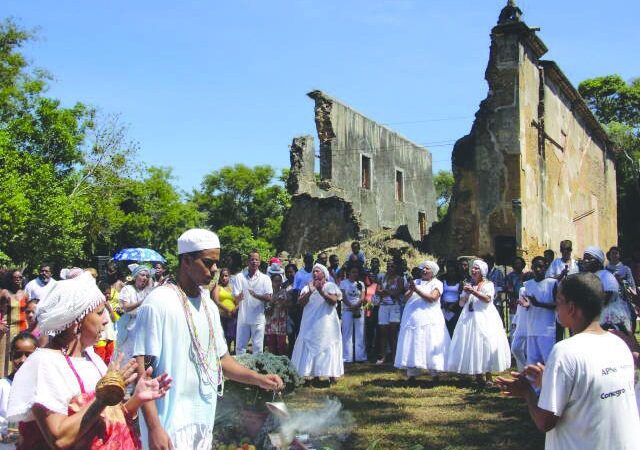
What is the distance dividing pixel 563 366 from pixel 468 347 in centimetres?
750

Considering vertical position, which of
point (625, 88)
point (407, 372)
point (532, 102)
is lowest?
point (407, 372)

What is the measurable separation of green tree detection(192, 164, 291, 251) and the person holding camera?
48713mm

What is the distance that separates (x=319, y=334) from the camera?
11.5 m

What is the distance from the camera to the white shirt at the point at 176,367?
3.80 m

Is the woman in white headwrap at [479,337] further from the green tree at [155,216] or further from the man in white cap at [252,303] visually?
the green tree at [155,216]

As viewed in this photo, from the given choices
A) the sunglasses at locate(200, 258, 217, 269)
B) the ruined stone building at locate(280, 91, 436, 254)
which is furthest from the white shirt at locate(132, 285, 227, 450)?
the ruined stone building at locate(280, 91, 436, 254)

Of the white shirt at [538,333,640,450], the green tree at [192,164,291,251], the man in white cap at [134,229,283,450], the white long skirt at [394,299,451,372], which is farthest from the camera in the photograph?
the green tree at [192,164,291,251]

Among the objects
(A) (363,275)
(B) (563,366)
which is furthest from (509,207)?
(B) (563,366)

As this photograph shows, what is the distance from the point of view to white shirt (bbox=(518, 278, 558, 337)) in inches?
400

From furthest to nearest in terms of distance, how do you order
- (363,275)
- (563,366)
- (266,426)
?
(363,275), (266,426), (563,366)

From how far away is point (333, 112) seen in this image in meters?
31.6

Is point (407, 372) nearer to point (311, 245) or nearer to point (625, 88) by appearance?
point (311, 245)

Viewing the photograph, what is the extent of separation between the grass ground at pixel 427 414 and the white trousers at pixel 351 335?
1732mm

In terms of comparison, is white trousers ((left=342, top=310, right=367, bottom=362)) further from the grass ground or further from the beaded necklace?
the beaded necklace
